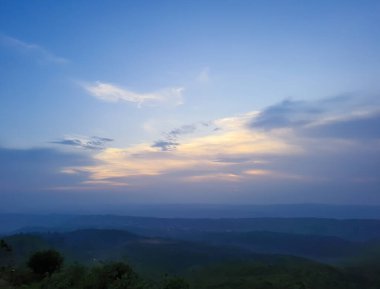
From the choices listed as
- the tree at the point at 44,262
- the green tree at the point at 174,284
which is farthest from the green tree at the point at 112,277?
the tree at the point at 44,262

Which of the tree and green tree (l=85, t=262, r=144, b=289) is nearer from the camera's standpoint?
green tree (l=85, t=262, r=144, b=289)

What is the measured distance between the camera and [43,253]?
51.8 meters

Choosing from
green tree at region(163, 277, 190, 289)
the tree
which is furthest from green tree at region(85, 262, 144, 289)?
the tree

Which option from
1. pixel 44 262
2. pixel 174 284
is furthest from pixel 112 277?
pixel 44 262

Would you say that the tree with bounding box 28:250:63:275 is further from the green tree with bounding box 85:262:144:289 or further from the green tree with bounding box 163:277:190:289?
the green tree with bounding box 163:277:190:289

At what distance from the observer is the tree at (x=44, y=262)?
50375 millimetres

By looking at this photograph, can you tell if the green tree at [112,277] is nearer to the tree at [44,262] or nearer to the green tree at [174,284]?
the green tree at [174,284]

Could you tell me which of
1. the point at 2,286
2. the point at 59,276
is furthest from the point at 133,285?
the point at 2,286

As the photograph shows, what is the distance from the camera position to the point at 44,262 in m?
50.7

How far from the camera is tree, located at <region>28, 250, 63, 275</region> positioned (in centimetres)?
5038

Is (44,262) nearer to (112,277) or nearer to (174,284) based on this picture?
(112,277)

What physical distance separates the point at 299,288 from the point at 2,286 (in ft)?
307

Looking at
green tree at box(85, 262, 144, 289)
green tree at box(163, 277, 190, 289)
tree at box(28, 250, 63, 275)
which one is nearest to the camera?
A: green tree at box(163, 277, 190, 289)

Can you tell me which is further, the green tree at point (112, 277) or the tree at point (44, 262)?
the tree at point (44, 262)
